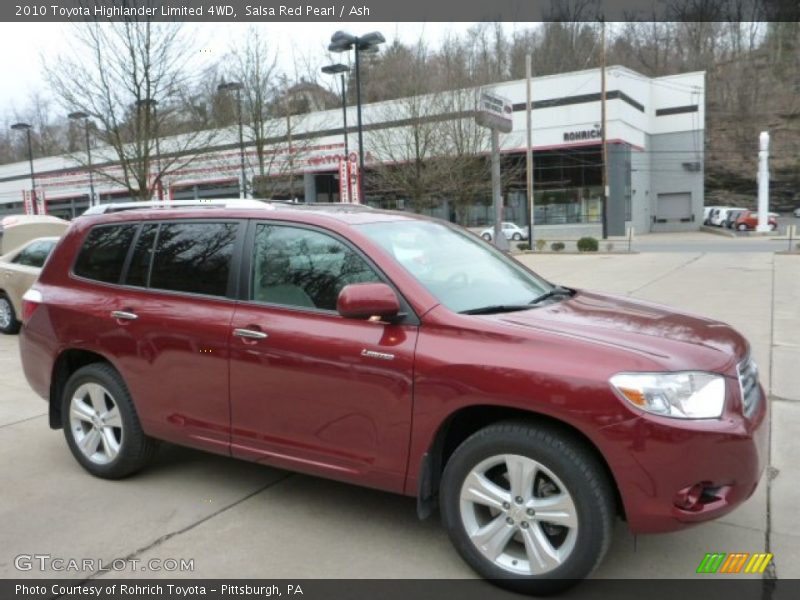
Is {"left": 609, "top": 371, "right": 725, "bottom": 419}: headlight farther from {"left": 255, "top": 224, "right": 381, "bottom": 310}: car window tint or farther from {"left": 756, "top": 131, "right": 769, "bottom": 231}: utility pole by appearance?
{"left": 756, "top": 131, "right": 769, "bottom": 231}: utility pole

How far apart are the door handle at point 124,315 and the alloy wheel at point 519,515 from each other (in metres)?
2.29

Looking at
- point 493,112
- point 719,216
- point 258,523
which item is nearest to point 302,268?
point 258,523

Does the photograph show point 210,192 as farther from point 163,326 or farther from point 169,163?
point 163,326

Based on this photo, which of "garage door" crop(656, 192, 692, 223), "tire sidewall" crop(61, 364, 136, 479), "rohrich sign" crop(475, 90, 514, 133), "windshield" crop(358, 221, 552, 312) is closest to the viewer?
"windshield" crop(358, 221, 552, 312)

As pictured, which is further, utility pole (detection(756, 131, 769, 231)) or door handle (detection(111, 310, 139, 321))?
utility pole (detection(756, 131, 769, 231))

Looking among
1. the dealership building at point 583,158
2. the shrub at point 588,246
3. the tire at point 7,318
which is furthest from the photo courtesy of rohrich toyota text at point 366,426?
the dealership building at point 583,158

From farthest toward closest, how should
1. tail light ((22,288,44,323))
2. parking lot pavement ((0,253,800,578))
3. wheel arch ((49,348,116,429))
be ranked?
tail light ((22,288,44,323)), wheel arch ((49,348,116,429)), parking lot pavement ((0,253,800,578))

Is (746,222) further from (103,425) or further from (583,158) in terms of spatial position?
(103,425)

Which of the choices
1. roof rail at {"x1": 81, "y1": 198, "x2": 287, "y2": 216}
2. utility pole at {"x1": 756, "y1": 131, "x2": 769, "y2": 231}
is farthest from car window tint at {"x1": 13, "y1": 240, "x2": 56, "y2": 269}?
utility pole at {"x1": 756, "y1": 131, "x2": 769, "y2": 231}

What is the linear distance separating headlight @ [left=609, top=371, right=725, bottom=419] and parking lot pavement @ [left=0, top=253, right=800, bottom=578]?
891 millimetres

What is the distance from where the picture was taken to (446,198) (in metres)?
37.9

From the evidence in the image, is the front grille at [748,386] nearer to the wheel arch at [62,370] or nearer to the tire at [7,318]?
the wheel arch at [62,370]

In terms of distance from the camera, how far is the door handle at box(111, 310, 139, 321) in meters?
4.12

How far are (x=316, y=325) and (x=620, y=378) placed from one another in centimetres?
151
